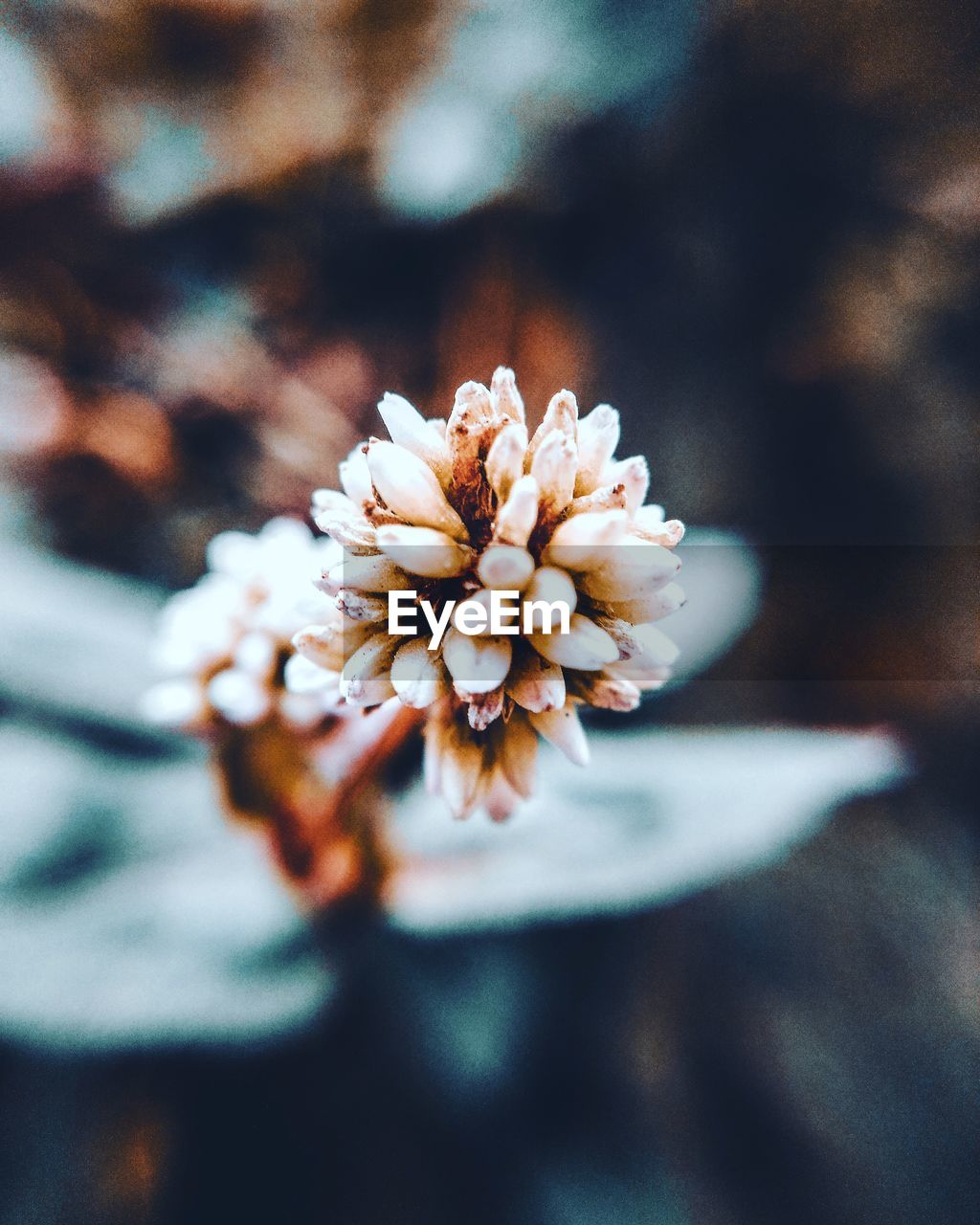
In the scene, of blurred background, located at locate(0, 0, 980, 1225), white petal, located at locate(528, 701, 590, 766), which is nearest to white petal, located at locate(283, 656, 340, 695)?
white petal, located at locate(528, 701, 590, 766)

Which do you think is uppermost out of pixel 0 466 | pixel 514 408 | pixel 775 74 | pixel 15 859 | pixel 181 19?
pixel 181 19

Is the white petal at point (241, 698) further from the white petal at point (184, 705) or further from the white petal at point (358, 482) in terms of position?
the white petal at point (358, 482)

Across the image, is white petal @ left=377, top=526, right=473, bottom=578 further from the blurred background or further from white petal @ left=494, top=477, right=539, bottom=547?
the blurred background

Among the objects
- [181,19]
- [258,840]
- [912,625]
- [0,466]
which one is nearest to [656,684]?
[258,840]

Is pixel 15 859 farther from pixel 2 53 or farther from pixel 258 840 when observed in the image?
pixel 2 53

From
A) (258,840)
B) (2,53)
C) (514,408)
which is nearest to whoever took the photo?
(514,408)

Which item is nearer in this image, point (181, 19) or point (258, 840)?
point (258, 840)

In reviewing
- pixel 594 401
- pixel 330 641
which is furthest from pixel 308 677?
pixel 594 401
